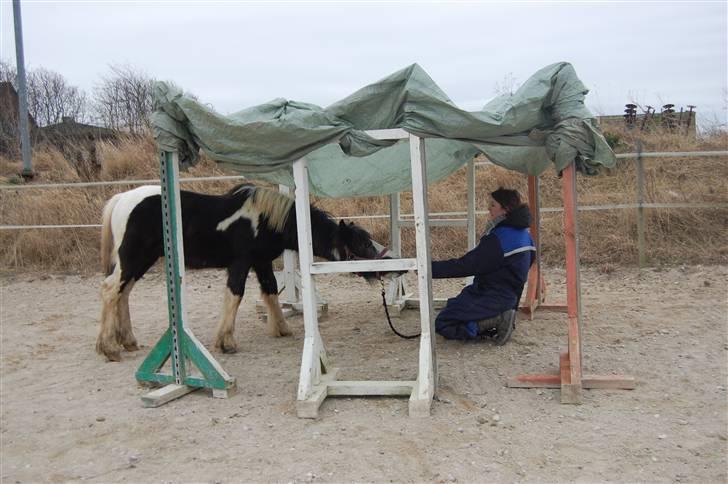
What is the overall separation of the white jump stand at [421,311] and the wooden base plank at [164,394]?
0.96 meters

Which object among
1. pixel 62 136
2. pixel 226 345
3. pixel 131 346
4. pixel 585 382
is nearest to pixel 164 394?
pixel 226 345

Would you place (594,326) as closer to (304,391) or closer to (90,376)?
(304,391)

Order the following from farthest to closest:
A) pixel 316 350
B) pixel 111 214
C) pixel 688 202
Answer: pixel 688 202, pixel 111 214, pixel 316 350

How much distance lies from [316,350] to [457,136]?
1.73 m

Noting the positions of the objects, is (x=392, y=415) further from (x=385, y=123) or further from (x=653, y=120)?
→ (x=653, y=120)

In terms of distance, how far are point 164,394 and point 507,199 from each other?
3028 millimetres

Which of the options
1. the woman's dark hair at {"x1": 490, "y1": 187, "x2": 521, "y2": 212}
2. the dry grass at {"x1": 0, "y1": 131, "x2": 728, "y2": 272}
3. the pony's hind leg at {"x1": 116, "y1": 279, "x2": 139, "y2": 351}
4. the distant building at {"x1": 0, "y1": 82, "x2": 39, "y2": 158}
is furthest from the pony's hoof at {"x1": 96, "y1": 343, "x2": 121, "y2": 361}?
the distant building at {"x1": 0, "y1": 82, "x2": 39, "y2": 158}

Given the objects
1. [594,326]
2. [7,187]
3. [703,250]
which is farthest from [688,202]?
[7,187]

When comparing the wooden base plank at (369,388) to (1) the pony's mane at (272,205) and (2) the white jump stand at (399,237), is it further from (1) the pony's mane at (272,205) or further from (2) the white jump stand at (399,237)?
(2) the white jump stand at (399,237)

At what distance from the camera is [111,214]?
18.6 feet

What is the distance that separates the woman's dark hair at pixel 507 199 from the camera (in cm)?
507

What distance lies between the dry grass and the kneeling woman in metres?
3.92

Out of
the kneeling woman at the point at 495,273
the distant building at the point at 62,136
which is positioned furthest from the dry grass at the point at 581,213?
the kneeling woman at the point at 495,273

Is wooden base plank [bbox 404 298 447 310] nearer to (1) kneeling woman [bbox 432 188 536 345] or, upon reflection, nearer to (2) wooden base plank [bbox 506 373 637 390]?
(1) kneeling woman [bbox 432 188 536 345]
